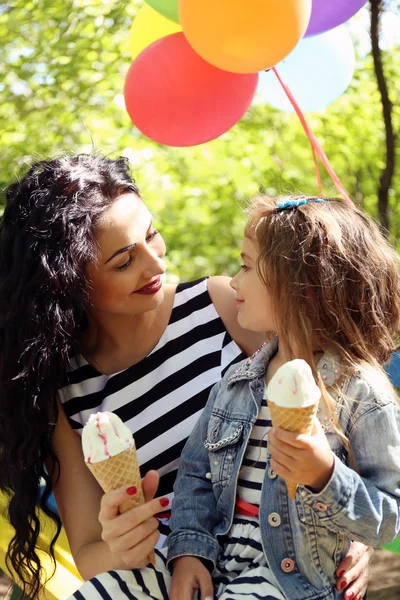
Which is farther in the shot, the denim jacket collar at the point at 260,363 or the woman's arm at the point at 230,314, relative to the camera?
the woman's arm at the point at 230,314

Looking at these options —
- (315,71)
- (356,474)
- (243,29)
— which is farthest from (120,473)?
(315,71)

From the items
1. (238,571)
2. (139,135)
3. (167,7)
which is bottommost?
(139,135)

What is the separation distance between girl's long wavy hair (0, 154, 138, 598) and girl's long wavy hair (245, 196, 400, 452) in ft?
1.59

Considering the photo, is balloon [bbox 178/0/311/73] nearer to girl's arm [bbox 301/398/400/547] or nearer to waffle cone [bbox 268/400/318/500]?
girl's arm [bbox 301/398/400/547]

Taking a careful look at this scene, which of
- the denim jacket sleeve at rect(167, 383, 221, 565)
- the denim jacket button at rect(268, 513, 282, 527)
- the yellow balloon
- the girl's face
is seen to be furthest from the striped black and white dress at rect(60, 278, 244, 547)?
the yellow balloon

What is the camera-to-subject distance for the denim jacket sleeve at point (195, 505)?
1708 mm

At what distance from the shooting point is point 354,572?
A: 163 cm

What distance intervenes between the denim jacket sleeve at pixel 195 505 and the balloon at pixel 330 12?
1345mm

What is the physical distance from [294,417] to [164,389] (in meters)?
0.85

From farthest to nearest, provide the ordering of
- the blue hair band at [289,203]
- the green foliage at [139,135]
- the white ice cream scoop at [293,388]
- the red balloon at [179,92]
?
the green foliage at [139,135], the red balloon at [179,92], the blue hair band at [289,203], the white ice cream scoop at [293,388]

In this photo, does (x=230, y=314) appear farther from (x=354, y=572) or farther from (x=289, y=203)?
(x=354, y=572)

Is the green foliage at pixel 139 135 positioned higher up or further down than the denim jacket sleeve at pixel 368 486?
further down

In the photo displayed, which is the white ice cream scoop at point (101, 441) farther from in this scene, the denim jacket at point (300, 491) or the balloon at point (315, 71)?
the balloon at point (315, 71)

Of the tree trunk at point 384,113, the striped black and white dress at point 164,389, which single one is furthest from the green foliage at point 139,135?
the striped black and white dress at point 164,389
